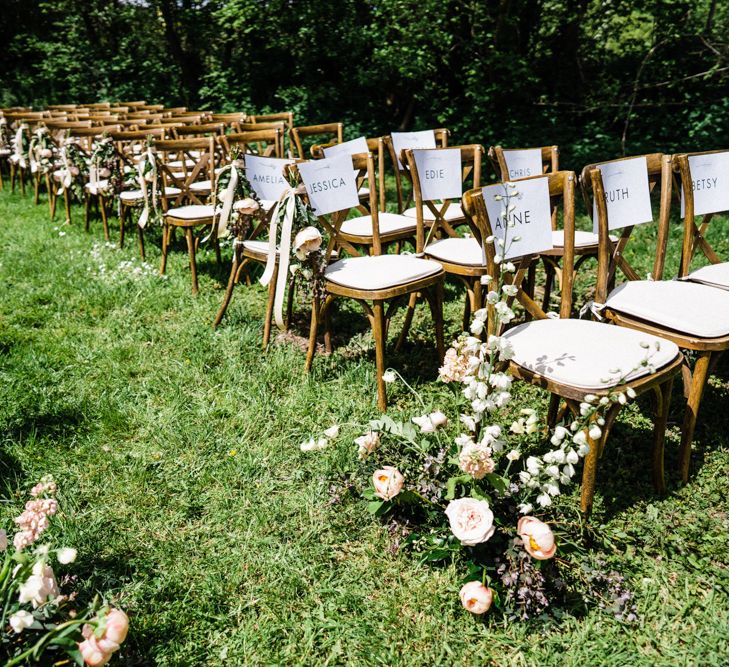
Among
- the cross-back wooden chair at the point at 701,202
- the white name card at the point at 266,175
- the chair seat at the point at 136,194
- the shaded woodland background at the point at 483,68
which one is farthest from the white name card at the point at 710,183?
the shaded woodland background at the point at 483,68

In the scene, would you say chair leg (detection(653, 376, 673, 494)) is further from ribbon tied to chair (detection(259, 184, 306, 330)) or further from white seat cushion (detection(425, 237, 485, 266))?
ribbon tied to chair (detection(259, 184, 306, 330))

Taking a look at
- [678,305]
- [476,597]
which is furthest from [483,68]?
[476,597]

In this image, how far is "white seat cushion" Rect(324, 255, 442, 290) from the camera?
282 centimetres

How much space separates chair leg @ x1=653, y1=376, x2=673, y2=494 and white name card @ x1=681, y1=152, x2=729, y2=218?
45.9 inches

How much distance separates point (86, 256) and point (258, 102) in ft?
27.5

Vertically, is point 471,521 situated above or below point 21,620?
below

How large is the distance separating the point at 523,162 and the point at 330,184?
4.01 feet

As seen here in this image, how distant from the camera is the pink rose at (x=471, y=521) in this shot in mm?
1773

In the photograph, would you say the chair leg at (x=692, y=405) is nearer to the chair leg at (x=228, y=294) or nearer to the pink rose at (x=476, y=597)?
the pink rose at (x=476, y=597)

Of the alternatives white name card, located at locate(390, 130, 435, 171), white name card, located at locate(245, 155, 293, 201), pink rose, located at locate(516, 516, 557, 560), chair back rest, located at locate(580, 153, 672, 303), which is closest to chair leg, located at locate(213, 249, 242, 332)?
white name card, located at locate(245, 155, 293, 201)

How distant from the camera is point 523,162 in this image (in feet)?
11.7

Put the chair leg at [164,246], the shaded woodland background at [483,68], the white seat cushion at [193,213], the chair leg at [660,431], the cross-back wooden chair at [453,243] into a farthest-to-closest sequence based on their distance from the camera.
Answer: the shaded woodland background at [483,68] → the chair leg at [164,246] → the white seat cushion at [193,213] → the cross-back wooden chair at [453,243] → the chair leg at [660,431]

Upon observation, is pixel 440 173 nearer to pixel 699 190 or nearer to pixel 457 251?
pixel 457 251

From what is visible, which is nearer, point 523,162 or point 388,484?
point 388,484
